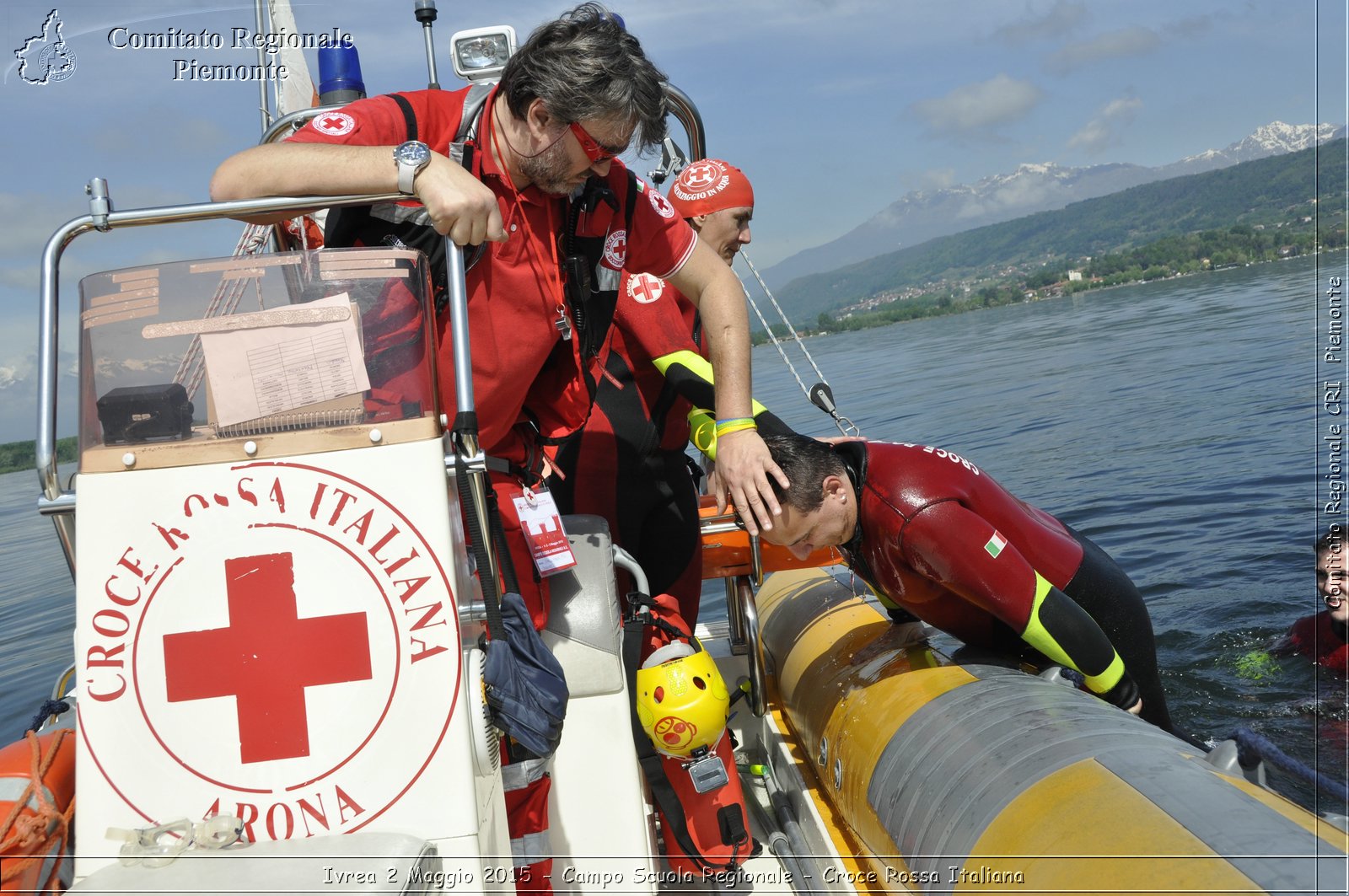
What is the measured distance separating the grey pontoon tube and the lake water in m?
1.68

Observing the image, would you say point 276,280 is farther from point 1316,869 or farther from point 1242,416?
point 1242,416

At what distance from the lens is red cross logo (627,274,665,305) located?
311 centimetres

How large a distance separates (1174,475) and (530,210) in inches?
293

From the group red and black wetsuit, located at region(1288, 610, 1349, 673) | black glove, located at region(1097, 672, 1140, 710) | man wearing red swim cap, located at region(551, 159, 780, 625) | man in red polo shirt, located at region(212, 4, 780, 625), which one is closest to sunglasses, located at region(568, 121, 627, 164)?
man in red polo shirt, located at region(212, 4, 780, 625)

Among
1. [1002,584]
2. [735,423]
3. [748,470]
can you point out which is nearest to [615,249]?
[735,423]

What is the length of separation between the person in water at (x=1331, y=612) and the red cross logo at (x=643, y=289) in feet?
7.36

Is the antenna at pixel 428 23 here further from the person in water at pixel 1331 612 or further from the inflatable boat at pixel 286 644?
the person in water at pixel 1331 612

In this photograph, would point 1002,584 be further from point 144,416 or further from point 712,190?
point 712,190

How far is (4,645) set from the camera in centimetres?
791

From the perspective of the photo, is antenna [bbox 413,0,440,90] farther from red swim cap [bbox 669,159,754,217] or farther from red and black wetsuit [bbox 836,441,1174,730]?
red and black wetsuit [bbox 836,441,1174,730]

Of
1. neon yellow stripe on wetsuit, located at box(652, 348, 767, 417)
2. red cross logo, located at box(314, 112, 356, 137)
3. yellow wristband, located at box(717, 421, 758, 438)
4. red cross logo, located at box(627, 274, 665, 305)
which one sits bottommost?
yellow wristband, located at box(717, 421, 758, 438)

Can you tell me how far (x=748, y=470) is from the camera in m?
2.16

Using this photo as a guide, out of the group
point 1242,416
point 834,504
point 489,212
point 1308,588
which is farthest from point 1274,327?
point 489,212

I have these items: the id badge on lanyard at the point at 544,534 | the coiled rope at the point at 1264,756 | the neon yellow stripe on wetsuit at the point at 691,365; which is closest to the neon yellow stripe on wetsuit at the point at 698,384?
the neon yellow stripe on wetsuit at the point at 691,365
